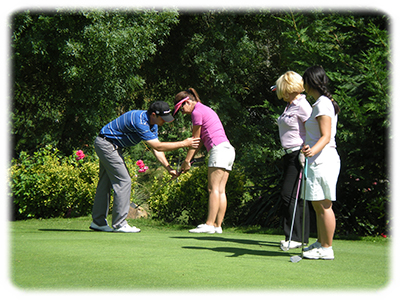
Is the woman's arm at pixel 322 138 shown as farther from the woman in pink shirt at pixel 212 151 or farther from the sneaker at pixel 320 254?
the woman in pink shirt at pixel 212 151

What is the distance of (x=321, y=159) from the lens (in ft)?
14.4

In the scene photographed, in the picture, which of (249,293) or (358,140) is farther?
(358,140)

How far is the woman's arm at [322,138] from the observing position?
4227mm

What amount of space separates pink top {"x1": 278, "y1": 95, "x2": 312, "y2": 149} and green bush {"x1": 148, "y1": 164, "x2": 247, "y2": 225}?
10.5 feet

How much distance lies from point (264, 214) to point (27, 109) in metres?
8.21

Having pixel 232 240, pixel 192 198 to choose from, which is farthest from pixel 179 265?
pixel 192 198

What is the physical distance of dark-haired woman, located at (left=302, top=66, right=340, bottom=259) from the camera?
169 inches

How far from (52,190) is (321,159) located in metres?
5.89

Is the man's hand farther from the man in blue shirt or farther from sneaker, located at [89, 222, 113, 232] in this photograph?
sneaker, located at [89, 222, 113, 232]

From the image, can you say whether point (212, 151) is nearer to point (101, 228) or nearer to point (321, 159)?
point (101, 228)

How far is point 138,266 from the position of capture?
12.9 ft

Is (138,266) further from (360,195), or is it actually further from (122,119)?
(360,195)

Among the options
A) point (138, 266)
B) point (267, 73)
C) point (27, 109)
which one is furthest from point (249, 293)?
point (27, 109)

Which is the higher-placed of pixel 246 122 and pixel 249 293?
pixel 246 122
